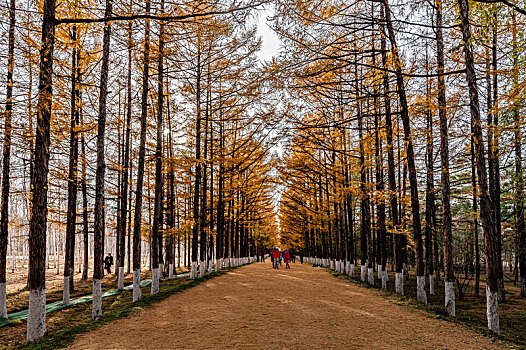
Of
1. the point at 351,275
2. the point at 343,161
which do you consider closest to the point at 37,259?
the point at 343,161

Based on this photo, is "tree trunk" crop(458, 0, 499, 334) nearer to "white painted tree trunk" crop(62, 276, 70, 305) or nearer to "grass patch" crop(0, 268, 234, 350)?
"grass patch" crop(0, 268, 234, 350)

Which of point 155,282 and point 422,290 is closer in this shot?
point 422,290

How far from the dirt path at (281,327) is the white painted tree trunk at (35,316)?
0.85 meters

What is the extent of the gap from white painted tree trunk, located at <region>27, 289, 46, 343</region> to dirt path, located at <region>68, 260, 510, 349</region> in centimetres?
85

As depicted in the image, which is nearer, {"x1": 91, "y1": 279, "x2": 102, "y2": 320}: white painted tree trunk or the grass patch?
the grass patch

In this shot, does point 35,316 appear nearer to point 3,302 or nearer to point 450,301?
point 3,302

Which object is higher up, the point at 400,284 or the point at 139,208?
the point at 139,208

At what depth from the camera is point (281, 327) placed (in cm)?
691

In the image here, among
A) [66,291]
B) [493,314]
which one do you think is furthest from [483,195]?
[66,291]

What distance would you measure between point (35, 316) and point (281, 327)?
16.3ft

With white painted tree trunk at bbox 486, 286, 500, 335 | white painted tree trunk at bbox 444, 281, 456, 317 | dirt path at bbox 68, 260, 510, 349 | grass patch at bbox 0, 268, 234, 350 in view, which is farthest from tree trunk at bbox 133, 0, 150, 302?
white painted tree trunk at bbox 486, 286, 500, 335

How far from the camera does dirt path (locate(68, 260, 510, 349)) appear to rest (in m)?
5.78

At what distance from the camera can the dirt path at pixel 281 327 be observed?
19.0 feet

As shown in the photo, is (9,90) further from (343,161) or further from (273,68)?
(343,161)
